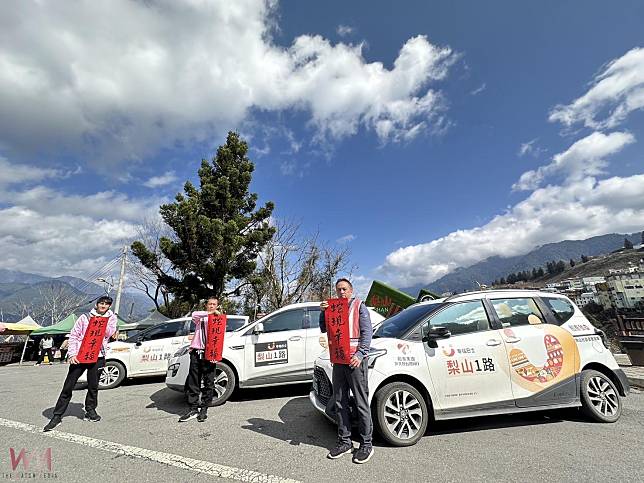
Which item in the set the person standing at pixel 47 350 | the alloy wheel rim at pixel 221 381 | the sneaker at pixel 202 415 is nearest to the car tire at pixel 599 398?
the sneaker at pixel 202 415

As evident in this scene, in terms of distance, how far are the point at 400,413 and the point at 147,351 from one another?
6.77 meters

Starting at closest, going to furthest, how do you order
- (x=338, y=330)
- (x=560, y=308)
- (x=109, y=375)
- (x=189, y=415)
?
(x=338, y=330) < (x=560, y=308) < (x=189, y=415) < (x=109, y=375)

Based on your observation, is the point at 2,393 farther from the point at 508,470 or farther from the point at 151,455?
the point at 508,470

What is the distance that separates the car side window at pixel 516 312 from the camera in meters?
4.42

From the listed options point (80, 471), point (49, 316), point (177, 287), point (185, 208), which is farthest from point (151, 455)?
point (49, 316)

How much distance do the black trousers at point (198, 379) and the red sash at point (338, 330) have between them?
2417 millimetres

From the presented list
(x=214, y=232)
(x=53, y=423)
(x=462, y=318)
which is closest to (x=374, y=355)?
(x=462, y=318)

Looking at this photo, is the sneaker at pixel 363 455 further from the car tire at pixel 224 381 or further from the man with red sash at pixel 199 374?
the car tire at pixel 224 381

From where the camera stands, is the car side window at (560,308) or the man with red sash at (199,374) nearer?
the car side window at (560,308)

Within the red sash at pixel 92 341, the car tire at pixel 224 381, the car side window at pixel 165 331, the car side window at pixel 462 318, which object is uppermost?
the car side window at pixel 165 331

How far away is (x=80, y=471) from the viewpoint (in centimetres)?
328

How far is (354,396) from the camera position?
355cm

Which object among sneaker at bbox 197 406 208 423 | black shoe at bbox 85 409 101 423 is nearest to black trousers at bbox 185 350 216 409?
sneaker at bbox 197 406 208 423

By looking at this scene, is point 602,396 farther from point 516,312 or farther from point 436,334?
point 436,334
